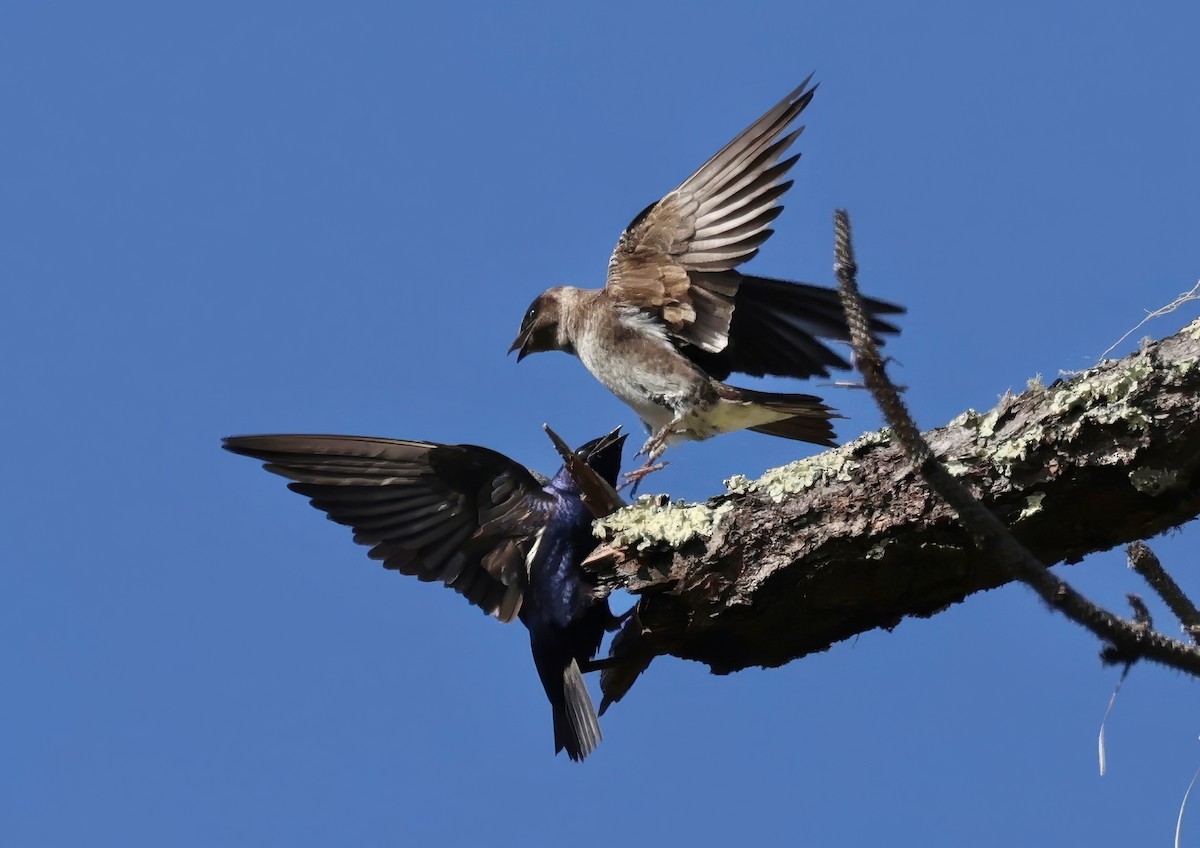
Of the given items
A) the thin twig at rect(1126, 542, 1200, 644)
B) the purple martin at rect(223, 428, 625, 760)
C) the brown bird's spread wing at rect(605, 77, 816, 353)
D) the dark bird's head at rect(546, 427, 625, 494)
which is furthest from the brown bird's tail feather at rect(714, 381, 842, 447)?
the thin twig at rect(1126, 542, 1200, 644)

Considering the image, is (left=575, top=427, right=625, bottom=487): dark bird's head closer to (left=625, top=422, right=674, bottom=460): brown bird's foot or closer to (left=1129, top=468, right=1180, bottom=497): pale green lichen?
(left=625, top=422, right=674, bottom=460): brown bird's foot

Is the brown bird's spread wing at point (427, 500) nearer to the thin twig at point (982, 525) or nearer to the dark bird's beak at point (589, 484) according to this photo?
the dark bird's beak at point (589, 484)

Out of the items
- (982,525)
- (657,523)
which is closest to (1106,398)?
(982,525)

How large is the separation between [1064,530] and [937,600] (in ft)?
1.45

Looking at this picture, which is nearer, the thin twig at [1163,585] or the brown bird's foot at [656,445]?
the thin twig at [1163,585]

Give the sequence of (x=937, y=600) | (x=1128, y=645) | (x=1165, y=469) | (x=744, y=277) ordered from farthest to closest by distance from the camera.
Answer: (x=744, y=277) → (x=937, y=600) → (x=1165, y=469) → (x=1128, y=645)

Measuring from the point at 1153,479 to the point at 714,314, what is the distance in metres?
2.69

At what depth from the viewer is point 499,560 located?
206 inches

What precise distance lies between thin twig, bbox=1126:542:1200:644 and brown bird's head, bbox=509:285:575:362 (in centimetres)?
354

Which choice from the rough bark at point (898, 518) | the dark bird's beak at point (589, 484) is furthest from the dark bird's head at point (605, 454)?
the rough bark at point (898, 518)

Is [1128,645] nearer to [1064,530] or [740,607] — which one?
[1064,530]

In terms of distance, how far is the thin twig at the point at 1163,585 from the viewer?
3.70 meters

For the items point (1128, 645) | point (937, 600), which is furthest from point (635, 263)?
point (1128, 645)

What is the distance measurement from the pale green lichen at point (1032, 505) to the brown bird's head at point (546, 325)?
3574 mm
